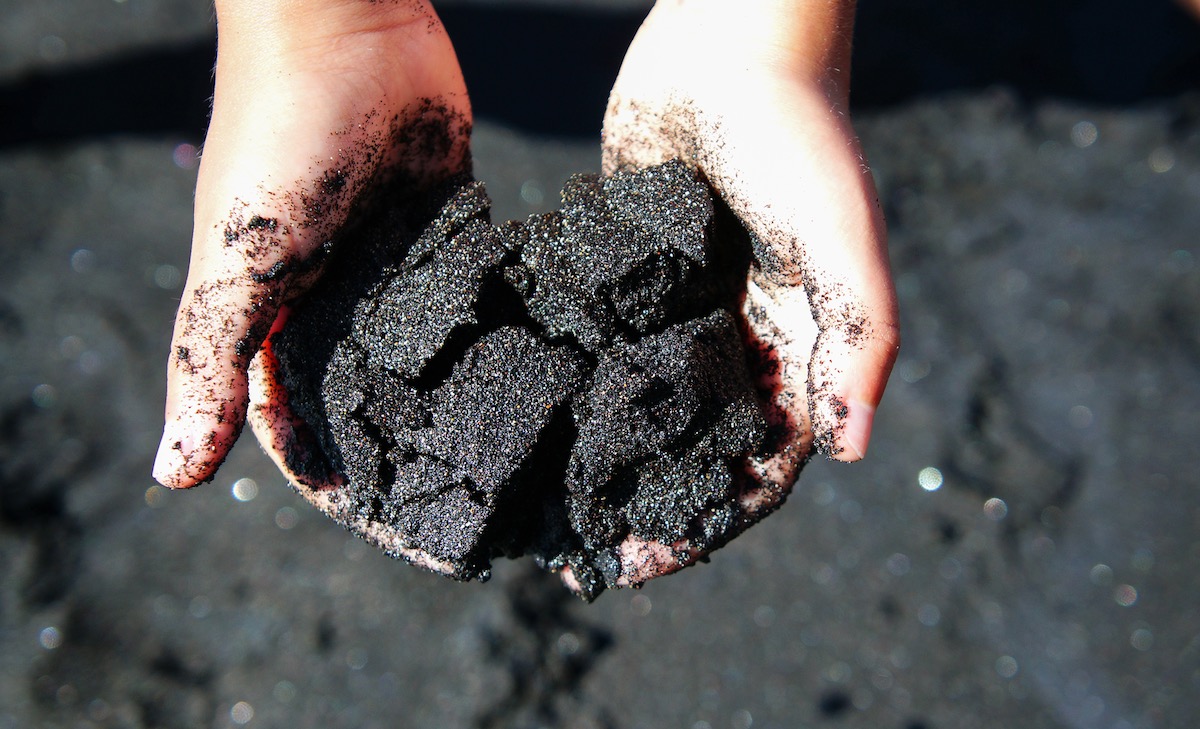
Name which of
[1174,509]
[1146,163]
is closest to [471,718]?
[1174,509]

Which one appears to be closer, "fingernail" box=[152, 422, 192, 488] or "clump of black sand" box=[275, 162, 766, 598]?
"fingernail" box=[152, 422, 192, 488]

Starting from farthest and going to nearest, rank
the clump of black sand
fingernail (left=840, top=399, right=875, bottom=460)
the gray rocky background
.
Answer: the gray rocky background < the clump of black sand < fingernail (left=840, top=399, right=875, bottom=460)

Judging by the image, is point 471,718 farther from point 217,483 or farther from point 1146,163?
point 1146,163

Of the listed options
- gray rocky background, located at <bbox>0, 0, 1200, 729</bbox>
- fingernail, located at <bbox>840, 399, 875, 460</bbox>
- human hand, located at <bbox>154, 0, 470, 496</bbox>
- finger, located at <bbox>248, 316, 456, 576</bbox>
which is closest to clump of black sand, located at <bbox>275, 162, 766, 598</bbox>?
finger, located at <bbox>248, 316, 456, 576</bbox>

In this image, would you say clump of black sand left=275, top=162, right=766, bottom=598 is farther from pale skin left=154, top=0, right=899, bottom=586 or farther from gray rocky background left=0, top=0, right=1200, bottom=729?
gray rocky background left=0, top=0, right=1200, bottom=729

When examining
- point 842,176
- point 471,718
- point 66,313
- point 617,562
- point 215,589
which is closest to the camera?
point 842,176

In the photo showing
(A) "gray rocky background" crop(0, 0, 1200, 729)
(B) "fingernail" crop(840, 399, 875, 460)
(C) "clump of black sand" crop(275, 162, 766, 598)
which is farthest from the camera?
(A) "gray rocky background" crop(0, 0, 1200, 729)

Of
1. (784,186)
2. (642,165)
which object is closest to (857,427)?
(784,186)

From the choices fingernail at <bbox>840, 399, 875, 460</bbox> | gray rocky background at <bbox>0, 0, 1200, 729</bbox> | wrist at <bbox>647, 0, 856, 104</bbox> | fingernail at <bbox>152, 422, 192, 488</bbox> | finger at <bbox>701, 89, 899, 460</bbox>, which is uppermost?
wrist at <bbox>647, 0, 856, 104</bbox>

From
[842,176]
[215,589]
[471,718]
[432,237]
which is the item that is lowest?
[471,718]
